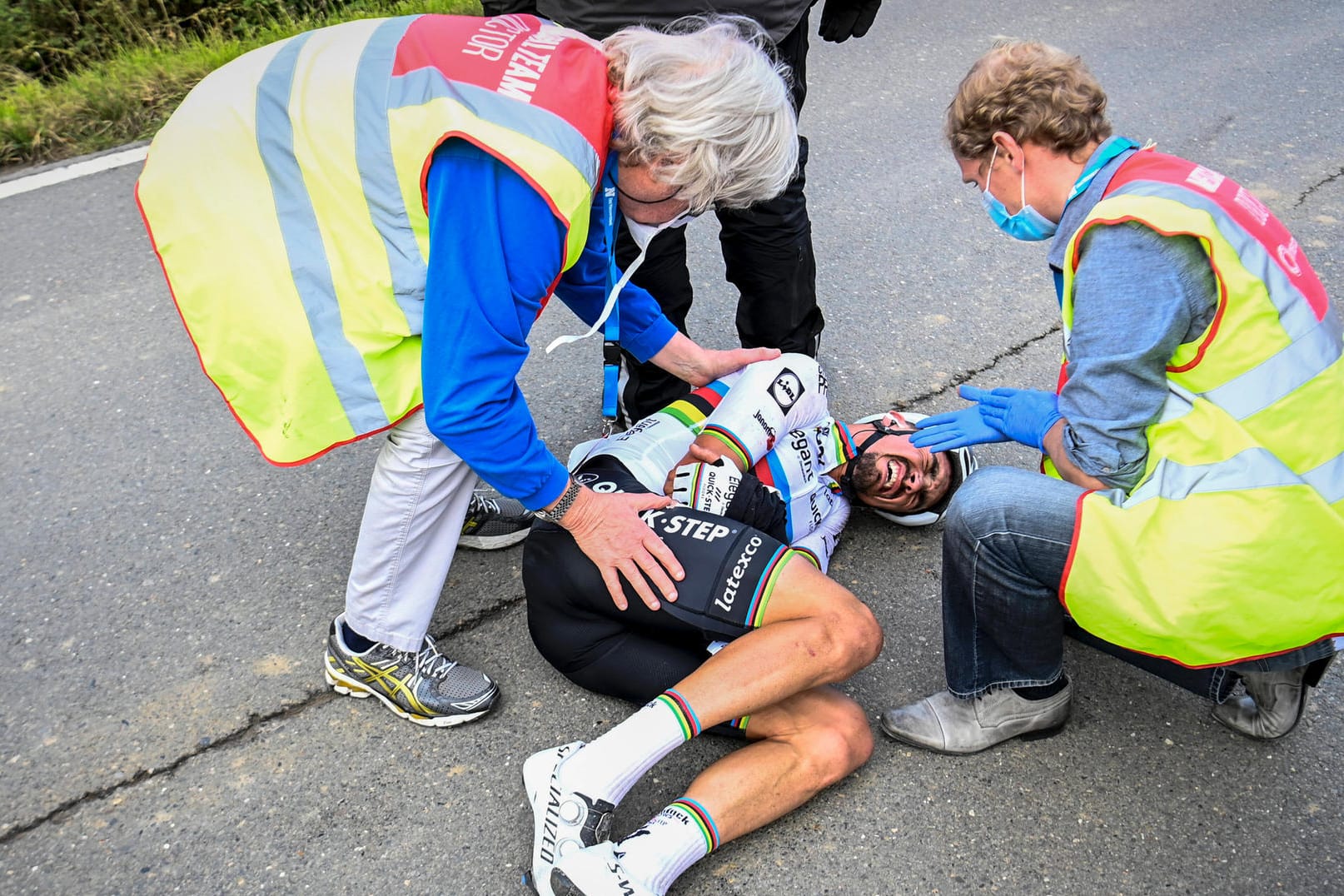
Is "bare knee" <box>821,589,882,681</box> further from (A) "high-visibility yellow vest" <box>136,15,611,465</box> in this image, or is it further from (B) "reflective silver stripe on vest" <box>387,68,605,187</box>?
(B) "reflective silver stripe on vest" <box>387,68,605,187</box>

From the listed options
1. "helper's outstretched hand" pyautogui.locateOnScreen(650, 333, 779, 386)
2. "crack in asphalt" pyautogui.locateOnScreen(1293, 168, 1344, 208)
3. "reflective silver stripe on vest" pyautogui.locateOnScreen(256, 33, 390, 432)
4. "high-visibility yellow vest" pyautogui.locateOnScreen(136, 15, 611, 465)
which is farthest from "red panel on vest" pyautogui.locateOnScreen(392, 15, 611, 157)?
"crack in asphalt" pyautogui.locateOnScreen(1293, 168, 1344, 208)

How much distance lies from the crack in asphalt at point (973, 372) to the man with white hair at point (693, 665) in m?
0.87

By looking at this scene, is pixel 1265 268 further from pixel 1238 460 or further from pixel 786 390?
pixel 786 390

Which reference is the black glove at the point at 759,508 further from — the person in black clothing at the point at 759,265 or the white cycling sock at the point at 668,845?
the white cycling sock at the point at 668,845

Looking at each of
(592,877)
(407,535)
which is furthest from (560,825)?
(407,535)

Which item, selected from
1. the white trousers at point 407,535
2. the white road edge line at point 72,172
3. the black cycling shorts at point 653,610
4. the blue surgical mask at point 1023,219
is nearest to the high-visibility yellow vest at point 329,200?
the white trousers at point 407,535

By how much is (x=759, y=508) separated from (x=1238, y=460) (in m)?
1.15

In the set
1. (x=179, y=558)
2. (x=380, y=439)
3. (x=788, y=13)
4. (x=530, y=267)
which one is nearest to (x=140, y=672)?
(x=179, y=558)

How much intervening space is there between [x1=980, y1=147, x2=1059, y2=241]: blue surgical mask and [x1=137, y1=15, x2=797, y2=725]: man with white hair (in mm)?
482

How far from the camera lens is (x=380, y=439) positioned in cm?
333

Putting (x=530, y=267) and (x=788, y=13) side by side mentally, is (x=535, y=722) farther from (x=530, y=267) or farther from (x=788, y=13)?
(x=788, y=13)

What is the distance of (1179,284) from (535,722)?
1.57 meters

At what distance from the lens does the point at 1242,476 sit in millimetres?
1864

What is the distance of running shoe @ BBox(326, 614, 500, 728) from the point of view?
241 cm
